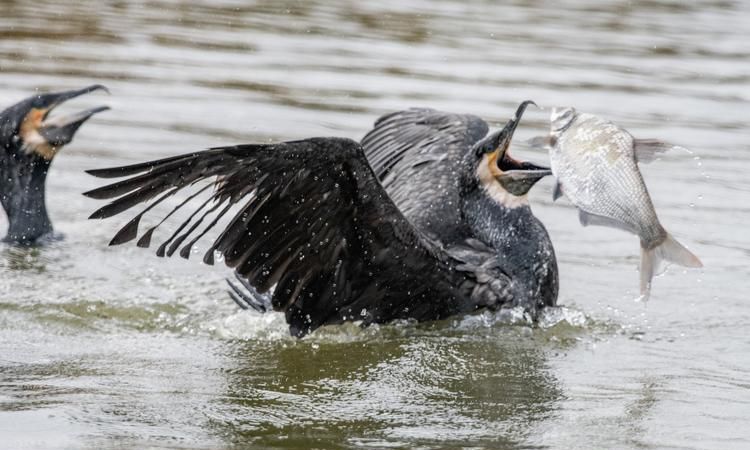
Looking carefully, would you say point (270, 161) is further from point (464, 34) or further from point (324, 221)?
point (464, 34)

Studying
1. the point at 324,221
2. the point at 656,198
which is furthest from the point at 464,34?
the point at 324,221

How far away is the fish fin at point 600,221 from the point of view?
576 centimetres

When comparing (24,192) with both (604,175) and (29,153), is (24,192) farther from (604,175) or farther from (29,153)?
(604,175)

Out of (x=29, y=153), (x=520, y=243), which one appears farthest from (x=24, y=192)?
(x=520, y=243)

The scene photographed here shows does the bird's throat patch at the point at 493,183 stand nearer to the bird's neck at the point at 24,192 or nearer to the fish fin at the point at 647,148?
the fish fin at the point at 647,148

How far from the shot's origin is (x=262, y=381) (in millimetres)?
5871

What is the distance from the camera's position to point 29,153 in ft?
25.9

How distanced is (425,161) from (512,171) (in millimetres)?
1017

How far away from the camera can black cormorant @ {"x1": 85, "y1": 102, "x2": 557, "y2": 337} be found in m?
5.65

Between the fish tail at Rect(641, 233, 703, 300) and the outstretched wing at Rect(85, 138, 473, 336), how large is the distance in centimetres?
101

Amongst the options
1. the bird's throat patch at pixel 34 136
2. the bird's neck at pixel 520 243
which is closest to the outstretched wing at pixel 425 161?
the bird's neck at pixel 520 243

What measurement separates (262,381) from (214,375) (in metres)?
0.20

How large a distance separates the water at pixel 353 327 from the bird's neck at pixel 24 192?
0.51 ft

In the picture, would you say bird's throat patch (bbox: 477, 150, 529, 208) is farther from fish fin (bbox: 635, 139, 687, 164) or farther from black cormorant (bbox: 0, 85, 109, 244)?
black cormorant (bbox: 0, 85, 109, 244)
